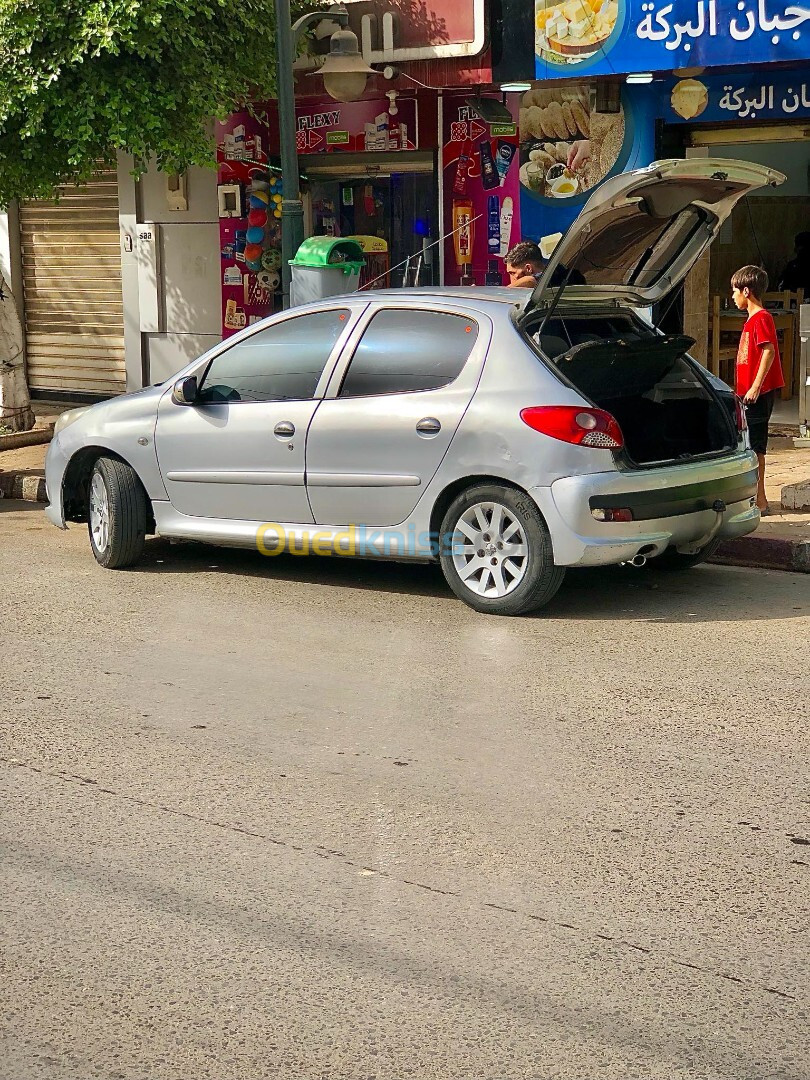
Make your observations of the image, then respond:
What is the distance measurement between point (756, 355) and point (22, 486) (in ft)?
20.4

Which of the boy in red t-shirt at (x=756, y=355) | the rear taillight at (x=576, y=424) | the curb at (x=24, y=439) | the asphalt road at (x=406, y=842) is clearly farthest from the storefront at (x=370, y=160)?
the asphalt road at (x=406, y=842)

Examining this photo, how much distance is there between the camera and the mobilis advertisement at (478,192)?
14.4m

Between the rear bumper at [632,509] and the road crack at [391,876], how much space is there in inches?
116

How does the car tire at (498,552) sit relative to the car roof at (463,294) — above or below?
below

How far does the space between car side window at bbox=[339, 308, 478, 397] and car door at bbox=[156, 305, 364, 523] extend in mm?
183

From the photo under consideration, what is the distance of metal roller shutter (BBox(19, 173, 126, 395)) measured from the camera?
1834 cm

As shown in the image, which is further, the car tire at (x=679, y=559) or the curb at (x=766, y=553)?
the curb at (x=766, y=553)

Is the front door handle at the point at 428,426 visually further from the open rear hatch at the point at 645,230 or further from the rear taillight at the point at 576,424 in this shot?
the open rear hatch at the point at 645,230

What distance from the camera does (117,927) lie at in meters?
4.09

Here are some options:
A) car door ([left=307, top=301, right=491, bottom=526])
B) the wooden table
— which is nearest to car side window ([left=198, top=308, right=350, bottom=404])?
car door ([left=307, top=301, right=491, bottom=526])

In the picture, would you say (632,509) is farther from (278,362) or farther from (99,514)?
(99,514)

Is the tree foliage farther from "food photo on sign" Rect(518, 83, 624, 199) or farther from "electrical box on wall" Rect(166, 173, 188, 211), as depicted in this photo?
"electrical box on wall" Rect(166, 173, 188, 211)

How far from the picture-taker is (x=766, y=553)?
910 centimetres

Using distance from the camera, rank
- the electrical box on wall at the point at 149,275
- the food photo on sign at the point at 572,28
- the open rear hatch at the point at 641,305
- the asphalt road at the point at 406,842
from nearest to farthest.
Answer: the asphalt road at the point at 406,842 → the open rear hatch at the point at 641,305 → the food photo on sign at the point at 572,28 → the electrical box on wall at the point at 149,275
